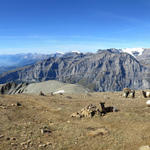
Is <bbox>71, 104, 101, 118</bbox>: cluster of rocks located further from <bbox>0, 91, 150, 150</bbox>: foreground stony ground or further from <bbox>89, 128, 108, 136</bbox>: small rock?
<bbox>89, 128, 108, 136</bbox>: small rock

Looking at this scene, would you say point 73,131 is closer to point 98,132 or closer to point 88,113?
point 98,132

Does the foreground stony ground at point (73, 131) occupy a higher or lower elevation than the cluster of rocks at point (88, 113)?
lower

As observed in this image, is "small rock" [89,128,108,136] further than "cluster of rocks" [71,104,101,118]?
No

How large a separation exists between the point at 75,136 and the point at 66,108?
1120cm

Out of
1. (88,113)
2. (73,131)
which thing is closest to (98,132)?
(73,131)

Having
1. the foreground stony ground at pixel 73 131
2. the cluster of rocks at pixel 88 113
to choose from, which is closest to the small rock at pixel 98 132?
the foreground stony ground at pixel 73 131

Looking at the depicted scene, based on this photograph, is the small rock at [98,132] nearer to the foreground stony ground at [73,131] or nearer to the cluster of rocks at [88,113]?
the foreground stony ground at [73,131]

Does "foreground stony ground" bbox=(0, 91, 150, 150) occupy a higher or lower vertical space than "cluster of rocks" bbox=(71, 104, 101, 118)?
lower

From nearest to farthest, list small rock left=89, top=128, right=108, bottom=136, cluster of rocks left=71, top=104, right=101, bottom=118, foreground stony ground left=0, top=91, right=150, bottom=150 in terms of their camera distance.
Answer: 1. foreground stony ground left=0, top=91, right=150, bottom=150
2. small rock left=89, top=128, right=108, bottom=136
3. cluster of rocks left=71, top=104, right=101, bottom=118

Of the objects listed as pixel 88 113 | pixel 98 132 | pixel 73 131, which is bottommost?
pixel 73 131

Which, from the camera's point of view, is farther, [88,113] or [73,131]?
[88,113]

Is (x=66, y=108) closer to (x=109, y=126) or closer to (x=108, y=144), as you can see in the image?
(x=109, y=126)

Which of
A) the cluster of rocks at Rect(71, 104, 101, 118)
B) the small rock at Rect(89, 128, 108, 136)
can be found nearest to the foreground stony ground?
the small rock at Rect(89, 128, 108, 136)

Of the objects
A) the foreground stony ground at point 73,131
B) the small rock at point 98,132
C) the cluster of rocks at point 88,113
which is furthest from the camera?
the cluster of rocks at point 88,113
